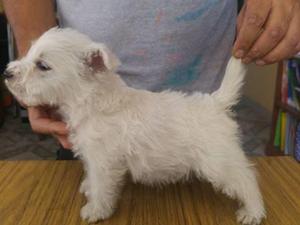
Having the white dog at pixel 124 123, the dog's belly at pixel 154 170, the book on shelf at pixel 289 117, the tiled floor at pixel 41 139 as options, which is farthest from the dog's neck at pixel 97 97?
the tiled floor at pixel 41 139

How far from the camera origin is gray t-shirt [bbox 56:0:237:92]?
96 cm

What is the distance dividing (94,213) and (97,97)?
0.23 metres

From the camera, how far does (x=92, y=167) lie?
0.79 metres

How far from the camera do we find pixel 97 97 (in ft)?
2.58

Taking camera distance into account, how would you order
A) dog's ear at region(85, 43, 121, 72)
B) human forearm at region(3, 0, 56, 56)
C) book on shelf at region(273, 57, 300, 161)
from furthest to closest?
book on shelf at region(273, 57, 300, 161) → human forearm at region(3, 0, 56, 56) → dog's ear at region(85, 43, 121, 72)

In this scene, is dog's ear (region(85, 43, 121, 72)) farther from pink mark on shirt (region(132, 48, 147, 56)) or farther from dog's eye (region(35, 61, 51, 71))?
pink mark on shirt (region(132, 48, 147, 56))

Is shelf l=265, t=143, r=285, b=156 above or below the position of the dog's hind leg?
below

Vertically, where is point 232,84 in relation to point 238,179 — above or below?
above

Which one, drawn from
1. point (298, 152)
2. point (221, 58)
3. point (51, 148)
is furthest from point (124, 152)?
point (51, 148)

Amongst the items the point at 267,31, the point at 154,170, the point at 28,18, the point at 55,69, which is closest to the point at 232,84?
the point at 267,31

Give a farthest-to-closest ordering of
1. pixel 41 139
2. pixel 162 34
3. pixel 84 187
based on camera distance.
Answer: pixel 41 139 < pixel 162 34 < pixel 84 187

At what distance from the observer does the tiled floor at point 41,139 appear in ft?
7.98

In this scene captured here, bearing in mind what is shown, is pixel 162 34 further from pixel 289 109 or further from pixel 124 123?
pixel 289 109

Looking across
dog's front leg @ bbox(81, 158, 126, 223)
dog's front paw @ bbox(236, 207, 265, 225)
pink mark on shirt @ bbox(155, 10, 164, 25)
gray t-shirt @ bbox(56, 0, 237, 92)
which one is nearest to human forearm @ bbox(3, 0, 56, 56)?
gray t-shirt @ bbox(56, 0, 237, 92)
